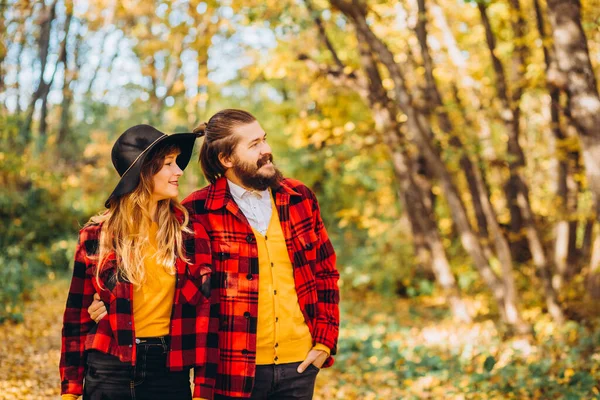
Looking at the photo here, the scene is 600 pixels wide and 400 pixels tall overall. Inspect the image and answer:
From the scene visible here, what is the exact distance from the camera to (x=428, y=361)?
23.8 feet

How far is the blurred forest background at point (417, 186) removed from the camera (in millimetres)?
6648

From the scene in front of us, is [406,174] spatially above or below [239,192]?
above

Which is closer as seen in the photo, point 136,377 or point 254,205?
point 136,377

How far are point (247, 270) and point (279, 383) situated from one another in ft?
1.71

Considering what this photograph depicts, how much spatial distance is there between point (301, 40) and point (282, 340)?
27.7 ft

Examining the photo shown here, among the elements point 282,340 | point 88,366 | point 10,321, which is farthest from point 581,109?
point 10,321

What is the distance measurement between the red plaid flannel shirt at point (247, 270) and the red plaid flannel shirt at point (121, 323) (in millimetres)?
83

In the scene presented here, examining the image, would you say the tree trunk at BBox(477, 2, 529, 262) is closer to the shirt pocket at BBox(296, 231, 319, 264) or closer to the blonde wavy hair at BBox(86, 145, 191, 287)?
the shirt pocket at BBox(296, 231, 319, 264)

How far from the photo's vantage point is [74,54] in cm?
1859

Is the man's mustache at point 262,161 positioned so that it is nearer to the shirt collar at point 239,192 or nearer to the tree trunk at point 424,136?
the shirt collar at point 239,192

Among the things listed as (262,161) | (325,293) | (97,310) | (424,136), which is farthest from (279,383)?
(424,136)

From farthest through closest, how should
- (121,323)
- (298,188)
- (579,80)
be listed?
(579,80) < (298,188) < (121,323)

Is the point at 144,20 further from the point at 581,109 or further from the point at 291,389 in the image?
the point at 291,389

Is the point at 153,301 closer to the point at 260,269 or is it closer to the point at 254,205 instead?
the point at 260,269
